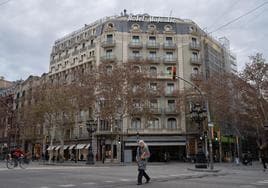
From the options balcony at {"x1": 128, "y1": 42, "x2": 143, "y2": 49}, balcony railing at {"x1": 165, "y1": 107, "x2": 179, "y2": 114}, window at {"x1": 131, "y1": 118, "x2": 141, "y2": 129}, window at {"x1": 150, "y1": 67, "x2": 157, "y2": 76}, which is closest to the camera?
window at {"x1": 131, "y1": 118, "x2": 141, "y2": 129}

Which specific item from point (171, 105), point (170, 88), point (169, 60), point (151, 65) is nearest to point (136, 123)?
point (171, 105)

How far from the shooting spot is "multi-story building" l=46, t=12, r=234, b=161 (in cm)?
5247

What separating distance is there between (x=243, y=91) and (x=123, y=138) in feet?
66.0

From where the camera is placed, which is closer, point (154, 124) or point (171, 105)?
point (154, 124)

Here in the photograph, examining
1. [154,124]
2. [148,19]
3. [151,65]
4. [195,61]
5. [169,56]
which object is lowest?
[154,124]

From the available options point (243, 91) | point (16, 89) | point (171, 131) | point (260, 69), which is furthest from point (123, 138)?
point (16, 89)

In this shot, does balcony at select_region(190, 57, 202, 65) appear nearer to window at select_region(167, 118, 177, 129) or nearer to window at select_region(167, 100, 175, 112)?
window at select_region(167, 100, 175, 112)

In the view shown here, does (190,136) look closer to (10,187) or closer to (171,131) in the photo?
(171,131)

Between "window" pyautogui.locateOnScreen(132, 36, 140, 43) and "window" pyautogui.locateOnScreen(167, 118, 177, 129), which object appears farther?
"window" pyautogui.locateOnScreen(132, 36, 140, 43)

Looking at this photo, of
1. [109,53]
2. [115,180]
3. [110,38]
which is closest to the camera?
[115,180]

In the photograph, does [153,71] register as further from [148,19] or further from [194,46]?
A: [148,19]

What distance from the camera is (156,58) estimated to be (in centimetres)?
5641

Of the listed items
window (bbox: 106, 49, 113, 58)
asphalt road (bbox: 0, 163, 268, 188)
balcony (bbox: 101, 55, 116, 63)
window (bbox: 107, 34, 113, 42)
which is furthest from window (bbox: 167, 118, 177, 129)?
asphalt road (bbox: 0, 163, 268, 188)

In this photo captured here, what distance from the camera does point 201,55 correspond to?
2308 inches
